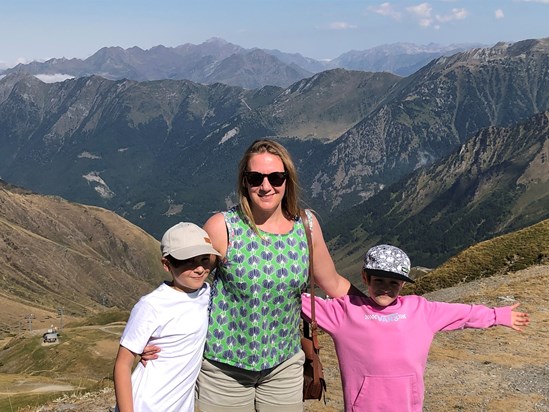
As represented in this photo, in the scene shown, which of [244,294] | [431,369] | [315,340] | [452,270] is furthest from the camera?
[452,270]

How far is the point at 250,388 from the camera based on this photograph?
919cm

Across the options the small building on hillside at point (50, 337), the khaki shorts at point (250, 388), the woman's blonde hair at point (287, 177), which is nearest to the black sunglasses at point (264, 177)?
the woman's blonde hair at point (287, 177)

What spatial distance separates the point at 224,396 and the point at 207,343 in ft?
2.99

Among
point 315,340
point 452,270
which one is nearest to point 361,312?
point 315,340

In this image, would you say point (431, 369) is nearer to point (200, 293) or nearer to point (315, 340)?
point (315, 340)

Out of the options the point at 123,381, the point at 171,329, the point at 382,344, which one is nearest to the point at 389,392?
the point at 382,344

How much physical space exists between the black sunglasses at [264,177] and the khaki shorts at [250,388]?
9.69 ft

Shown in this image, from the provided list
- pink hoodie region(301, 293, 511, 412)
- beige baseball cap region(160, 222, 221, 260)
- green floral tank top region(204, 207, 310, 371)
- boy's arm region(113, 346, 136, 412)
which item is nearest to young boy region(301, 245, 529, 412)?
pink hoodie region(301, 293, 511, 412)

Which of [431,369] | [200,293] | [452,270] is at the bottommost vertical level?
[452,270]

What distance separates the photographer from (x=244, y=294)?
867cm

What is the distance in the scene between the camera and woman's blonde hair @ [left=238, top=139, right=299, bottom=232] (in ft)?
30.1

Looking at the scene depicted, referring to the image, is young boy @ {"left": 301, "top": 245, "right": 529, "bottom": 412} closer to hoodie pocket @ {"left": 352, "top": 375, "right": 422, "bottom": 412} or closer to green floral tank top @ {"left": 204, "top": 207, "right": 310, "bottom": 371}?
hoodie pocket @ {"left": 352, "top": 375, "right": 422, "bottom": 412}

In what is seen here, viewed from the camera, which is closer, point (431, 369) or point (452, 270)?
point (431, 369)

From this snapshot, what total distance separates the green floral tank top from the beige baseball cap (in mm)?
483
